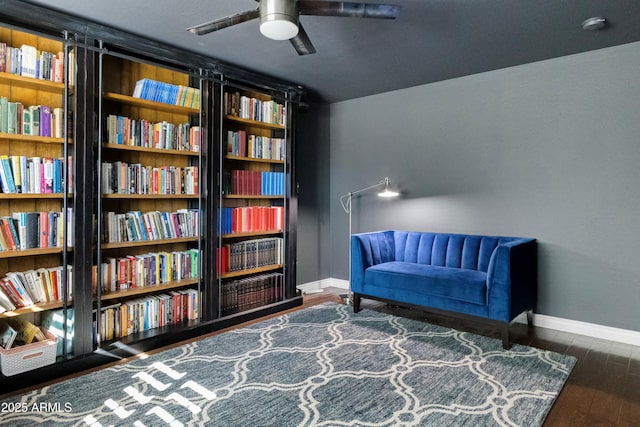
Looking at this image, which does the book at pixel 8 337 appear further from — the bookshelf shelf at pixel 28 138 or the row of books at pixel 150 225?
the bookshelf shelf at pixel 28 138

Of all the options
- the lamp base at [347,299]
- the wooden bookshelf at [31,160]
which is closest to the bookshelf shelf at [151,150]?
the wooden bookshelf at [31,160]

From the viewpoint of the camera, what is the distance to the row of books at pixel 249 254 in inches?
148

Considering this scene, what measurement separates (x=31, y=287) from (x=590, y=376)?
3.73 meters

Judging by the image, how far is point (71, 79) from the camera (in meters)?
2.73

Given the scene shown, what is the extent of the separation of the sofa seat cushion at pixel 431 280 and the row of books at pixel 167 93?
2.25 metres

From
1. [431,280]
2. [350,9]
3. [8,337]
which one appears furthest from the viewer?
[431,280]

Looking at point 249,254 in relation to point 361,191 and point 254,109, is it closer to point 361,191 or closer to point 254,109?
point 254,109

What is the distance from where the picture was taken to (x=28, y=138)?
102 inches

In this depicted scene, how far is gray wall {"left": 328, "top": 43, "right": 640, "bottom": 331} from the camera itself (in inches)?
127

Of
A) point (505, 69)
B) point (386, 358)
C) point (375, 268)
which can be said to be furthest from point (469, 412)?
point (505, 69)

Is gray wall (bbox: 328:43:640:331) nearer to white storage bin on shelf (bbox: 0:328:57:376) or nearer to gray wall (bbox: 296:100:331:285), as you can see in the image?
gray wall (bbox: 296:100:331:285)

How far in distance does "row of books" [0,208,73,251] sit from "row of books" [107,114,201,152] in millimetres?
700

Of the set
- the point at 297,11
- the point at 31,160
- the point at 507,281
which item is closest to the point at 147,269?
the point at 31,160

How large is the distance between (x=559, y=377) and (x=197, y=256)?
9.50 ft
